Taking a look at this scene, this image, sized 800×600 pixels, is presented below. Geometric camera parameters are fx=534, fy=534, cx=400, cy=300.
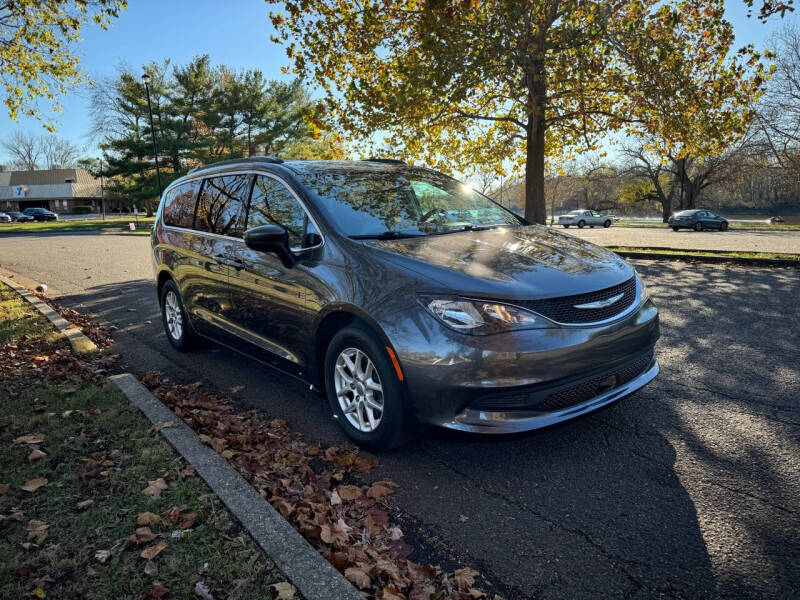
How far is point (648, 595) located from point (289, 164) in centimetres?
368

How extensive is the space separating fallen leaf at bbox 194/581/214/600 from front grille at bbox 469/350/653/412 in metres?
1.46

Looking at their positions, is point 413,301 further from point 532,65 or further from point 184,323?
point 532,65

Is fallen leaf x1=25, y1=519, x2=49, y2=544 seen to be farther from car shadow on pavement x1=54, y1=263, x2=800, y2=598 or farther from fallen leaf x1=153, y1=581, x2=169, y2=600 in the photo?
car shadow on pavement x1=54, y1=263, x2=800, y2=598

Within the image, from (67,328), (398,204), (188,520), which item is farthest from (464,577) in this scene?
(67,328)

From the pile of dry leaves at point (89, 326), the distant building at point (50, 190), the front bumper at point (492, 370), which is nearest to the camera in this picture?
the front bumper at point (492, 370)

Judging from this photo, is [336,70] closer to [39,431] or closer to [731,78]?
[731,78]

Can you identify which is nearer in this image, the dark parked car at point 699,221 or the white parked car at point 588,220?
the dark parked car at point 699,221

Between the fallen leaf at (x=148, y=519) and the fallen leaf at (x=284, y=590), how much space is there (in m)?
0.79

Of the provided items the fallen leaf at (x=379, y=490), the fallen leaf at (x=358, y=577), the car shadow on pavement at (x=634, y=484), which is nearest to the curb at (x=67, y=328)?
the car shadow on pavement at (x=634, y=484)

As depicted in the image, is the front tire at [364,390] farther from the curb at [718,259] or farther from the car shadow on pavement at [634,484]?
the curb at [718,259]

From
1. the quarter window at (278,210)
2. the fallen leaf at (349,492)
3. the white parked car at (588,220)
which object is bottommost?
the fallen leaf at (349,492)

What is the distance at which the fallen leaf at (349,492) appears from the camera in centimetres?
286

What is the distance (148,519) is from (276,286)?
5.79 feet

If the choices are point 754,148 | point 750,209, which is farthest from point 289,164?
point 750,209
